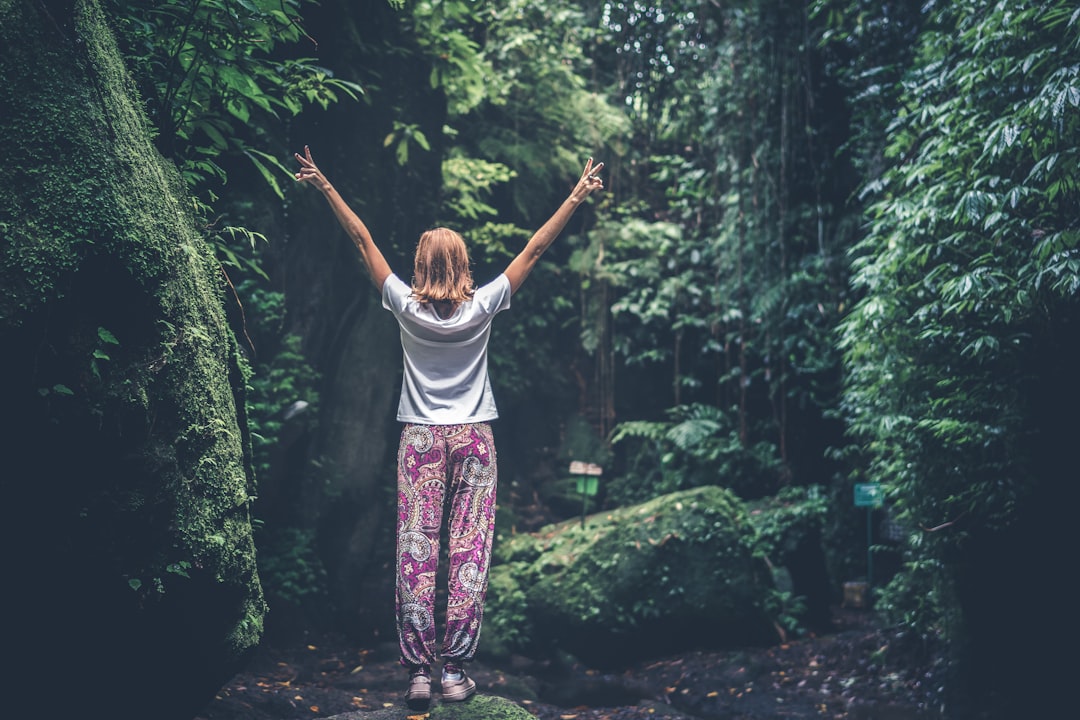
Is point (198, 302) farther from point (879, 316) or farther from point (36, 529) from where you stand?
point (879, 316)

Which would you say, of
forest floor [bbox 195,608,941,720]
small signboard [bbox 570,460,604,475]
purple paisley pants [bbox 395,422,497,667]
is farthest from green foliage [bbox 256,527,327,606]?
purple paisley pants [bbox 395,422,497,667]

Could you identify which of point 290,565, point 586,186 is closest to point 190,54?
point 586,186

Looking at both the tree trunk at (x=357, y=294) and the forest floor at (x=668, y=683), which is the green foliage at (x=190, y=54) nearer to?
the tree trunk at (x=357, y=294)

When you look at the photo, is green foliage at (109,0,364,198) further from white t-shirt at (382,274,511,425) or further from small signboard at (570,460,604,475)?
small signboard at (570,460,604,475)

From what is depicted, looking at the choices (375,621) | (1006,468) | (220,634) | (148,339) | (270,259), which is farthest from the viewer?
(375,621)

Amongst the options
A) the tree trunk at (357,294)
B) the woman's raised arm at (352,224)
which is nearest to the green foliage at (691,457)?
the tree trunk at (357,294)

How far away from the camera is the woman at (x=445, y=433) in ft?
12.0

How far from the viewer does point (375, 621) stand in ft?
26.1

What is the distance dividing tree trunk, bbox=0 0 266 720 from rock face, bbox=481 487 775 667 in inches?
200

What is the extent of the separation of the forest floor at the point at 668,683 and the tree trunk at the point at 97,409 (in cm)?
Answer: 264

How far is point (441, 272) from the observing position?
3756mm

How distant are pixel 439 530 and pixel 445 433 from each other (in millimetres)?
457

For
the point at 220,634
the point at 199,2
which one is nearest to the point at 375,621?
the point at 220,634

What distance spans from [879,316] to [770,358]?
175 inches
